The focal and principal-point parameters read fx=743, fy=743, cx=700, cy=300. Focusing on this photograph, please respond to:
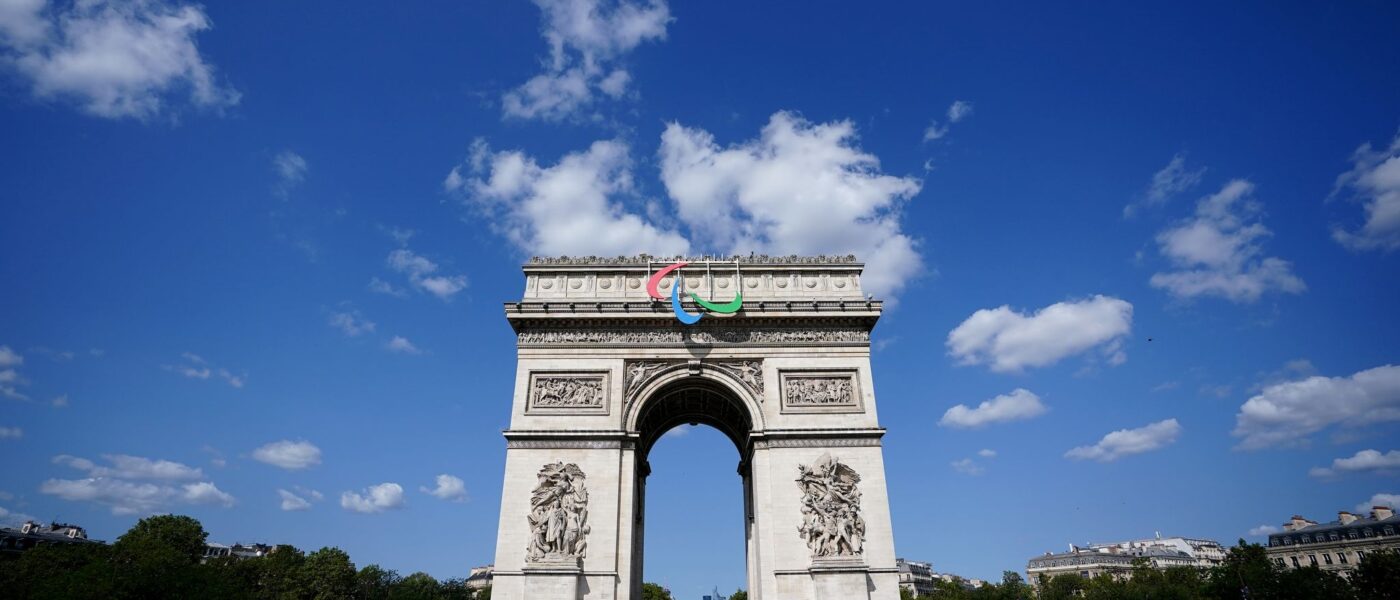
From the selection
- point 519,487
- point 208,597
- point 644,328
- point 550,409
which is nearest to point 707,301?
point 644,328

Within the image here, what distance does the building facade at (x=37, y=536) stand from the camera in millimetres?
52594

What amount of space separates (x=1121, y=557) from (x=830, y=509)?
266 feet

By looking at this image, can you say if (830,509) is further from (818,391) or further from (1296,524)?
(1296,524)

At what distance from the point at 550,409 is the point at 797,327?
771 cm

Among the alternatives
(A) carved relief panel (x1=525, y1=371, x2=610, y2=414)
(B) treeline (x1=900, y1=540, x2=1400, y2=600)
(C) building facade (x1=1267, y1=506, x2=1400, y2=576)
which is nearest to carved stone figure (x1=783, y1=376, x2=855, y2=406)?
(A) carved relief panel (x1=525, y1=371, x2=610, y2=414)

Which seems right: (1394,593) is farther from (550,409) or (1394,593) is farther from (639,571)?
(550,409)

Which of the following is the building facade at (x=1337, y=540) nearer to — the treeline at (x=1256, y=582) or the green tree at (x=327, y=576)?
the treeline at (x=1256, y=582)

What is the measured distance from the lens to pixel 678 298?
74.3 feet

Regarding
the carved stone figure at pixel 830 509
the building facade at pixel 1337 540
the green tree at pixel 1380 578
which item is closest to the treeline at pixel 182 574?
the carved stone figure at pixel 830 509

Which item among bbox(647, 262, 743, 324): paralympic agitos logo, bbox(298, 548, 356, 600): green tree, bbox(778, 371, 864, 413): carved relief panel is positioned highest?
bbox(647, 262, 743, 324): paralympic agitos logo

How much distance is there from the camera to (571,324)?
2245 centimetres

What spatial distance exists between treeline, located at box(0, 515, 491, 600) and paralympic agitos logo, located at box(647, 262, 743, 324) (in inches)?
953

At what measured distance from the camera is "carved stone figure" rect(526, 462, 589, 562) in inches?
763

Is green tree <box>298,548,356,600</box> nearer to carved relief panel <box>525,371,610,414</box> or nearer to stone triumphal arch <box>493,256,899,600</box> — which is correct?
stone triumphal arch <box>493,256,899,600</box>
